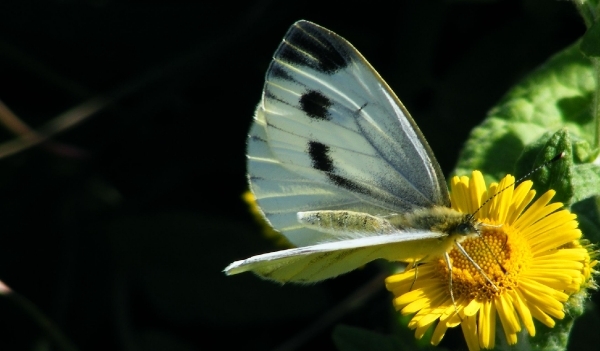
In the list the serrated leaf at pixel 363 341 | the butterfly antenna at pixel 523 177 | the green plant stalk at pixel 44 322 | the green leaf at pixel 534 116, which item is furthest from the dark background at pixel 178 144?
the butterfly antenna at pixel 523 177

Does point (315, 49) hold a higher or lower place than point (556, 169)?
higher

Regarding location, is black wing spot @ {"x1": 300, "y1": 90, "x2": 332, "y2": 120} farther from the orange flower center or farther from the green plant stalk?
the green plant stalk

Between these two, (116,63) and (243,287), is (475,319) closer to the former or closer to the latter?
(243,287)

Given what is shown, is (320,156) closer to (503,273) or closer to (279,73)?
(279,73)

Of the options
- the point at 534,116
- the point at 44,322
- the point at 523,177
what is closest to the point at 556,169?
the point at 523,177

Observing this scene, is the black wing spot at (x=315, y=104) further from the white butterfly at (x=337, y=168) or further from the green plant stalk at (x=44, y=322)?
the green plant stalk at (x=44, y=322)

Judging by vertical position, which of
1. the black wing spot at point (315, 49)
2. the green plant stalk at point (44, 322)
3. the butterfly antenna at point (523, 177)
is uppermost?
the green plant stalk at point (44, 322)

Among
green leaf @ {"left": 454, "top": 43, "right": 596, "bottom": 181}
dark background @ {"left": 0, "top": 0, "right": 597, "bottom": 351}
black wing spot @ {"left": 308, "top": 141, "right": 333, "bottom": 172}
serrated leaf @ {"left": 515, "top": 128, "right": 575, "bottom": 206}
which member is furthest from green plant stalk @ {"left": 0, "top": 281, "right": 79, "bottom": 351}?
serrated leaf @ {"left": 515, "top": 128, "right": 575, "bottom": 206}
